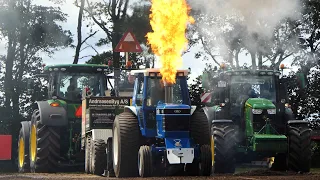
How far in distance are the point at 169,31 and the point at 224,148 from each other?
360 cm

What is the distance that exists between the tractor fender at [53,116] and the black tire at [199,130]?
5.57 metres

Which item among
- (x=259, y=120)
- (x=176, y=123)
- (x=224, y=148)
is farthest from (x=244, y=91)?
(x=176, y=123)

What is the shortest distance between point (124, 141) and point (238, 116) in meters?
5.27

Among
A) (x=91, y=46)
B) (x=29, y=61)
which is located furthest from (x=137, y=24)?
(x=29, y=61)

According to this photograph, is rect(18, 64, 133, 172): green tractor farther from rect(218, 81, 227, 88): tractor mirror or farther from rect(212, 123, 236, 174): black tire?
rect(212, 123, 236, 174): black tire

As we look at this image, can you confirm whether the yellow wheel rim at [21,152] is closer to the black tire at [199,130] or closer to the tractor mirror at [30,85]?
the tractor mirror at [30,85]

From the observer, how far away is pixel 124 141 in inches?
714

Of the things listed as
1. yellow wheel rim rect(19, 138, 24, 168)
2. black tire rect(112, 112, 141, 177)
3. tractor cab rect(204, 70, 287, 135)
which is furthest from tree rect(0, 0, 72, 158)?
black tire rect(112, 112, 141, 177)

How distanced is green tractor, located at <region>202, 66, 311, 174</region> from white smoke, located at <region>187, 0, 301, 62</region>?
5.93ft

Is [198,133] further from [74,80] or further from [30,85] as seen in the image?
[30,85]

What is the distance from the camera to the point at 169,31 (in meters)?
18.6

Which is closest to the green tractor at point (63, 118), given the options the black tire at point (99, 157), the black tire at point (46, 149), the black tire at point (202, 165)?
the black tire at point (46, 149)

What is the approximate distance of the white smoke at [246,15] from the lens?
2319cm

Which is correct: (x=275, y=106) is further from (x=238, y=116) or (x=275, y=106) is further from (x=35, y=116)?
(x=35, y=116)
